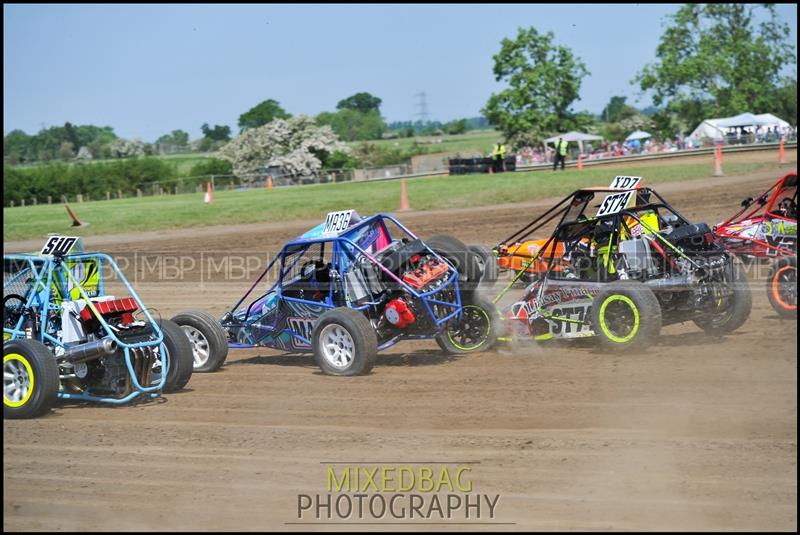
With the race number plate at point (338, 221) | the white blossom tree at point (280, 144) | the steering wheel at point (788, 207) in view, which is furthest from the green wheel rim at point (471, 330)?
the white blossom tree at point (280, 144)

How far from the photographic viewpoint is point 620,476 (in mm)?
6461

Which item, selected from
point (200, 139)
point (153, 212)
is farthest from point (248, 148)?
point (200, 139)

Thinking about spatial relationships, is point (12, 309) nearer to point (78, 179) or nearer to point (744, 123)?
point (78, 179)

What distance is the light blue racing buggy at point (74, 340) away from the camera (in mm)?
8898

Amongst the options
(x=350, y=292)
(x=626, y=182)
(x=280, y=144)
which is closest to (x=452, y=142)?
(x=280, y=144)

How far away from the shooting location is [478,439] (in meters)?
7.55

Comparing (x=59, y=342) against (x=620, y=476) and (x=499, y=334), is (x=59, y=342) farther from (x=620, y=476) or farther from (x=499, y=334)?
(x=620, y=476)

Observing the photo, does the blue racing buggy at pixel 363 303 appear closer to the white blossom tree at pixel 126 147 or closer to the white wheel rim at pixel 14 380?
the white wheel rim at pixel 14 380

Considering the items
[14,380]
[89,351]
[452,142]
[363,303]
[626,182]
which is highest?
[452,142]

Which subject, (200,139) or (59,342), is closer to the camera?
(59,342)

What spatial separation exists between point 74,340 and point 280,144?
5108 centimetres

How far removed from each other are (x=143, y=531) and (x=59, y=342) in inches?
152

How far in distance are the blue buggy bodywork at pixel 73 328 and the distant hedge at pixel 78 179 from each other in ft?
132

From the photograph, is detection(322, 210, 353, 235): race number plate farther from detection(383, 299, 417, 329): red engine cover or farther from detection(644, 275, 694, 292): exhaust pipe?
detection(644, 275, 694, 292): exhaust pipe
